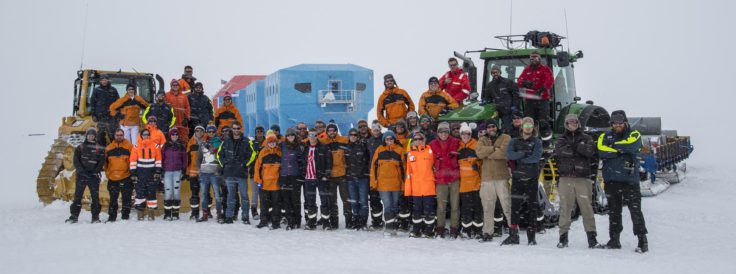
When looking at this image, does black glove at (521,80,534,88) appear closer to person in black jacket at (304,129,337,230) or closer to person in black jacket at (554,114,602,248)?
person in black jacket at (554,114,602,248)

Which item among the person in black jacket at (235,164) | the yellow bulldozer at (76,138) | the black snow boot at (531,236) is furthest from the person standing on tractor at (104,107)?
the black snow boot at (531,236)

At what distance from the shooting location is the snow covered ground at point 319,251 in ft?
23.1

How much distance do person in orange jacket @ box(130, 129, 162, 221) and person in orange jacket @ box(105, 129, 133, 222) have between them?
0.12 m

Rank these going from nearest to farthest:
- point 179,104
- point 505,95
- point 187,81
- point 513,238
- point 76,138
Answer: point 513,238
point 505,95
point 179,104
point 187,81
point 76,138

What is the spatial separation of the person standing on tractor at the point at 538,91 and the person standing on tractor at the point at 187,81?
6549 mm

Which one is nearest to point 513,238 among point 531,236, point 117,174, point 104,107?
point 531,236

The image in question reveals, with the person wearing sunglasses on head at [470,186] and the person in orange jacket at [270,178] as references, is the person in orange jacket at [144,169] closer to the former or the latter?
the person in orange jacket at [270,178]

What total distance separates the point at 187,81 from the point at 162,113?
1.24 m

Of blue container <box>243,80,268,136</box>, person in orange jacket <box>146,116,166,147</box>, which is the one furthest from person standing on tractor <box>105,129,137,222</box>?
blue container <box>243,80,268,136</box>

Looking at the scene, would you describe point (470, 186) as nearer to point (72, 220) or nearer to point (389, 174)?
point (389, 174)

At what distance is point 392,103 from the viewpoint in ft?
37.4

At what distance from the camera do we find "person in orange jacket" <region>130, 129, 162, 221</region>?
1130cm

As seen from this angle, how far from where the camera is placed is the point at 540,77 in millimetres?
10828

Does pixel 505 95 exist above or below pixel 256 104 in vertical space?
below
